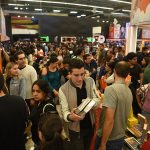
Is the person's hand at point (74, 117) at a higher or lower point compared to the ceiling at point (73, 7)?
lower

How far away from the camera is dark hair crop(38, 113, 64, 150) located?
1.44m

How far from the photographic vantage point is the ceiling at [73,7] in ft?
55.5

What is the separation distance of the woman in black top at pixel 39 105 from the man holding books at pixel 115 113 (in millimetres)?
520

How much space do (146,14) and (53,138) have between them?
12.4ft

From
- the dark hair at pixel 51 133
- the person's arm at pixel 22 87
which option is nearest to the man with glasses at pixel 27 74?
the person's arm at pixel 22 87

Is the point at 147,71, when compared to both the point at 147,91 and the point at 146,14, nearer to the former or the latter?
the point at 147,91

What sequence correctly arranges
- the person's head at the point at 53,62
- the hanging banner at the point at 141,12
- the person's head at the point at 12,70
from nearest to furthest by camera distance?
the person's head at the point at 12,70 < the person's head at the point at 53,62 < the hanging banner at the point at 141,12

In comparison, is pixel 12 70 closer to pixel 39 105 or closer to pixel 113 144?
pixel 39 105

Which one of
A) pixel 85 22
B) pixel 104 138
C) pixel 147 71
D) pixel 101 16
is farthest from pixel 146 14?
pixel 101 16

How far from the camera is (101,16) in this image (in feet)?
78.8

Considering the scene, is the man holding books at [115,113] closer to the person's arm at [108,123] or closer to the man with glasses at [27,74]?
the person's arm at [108,123]

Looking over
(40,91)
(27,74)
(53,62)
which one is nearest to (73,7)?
(53,62)

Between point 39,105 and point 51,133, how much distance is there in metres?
0.90

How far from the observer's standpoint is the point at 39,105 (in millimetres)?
2369
